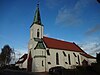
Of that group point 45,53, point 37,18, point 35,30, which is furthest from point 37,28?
point 45,53

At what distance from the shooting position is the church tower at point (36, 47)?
40.8 metres

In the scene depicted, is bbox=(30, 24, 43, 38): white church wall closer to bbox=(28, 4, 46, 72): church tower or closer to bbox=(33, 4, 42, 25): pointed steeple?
bbox=(28, 4, 46, 72): church tower

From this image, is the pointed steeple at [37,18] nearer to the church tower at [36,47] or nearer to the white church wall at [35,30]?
the church tower at [36,47]

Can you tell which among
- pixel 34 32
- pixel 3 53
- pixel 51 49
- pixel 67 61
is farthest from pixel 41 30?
pixel 3 53

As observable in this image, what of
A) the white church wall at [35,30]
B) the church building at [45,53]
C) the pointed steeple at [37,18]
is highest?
the pointed steeple at [37,18]

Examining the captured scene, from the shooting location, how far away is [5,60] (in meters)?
73.9

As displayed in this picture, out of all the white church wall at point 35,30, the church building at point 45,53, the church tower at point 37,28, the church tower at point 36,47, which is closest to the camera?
the church tower at point 36,47

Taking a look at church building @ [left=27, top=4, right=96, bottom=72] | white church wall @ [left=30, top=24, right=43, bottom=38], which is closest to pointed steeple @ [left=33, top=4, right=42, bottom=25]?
church building @ [left=27, top=4, right=96, bottom=72]

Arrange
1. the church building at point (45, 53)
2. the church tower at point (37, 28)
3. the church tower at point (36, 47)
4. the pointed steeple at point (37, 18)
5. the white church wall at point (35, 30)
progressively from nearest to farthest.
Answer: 1. the church tower at point (36, 47)
2. the church building at point (45, 53)
3. the white church wall at point (35, 30)
4. the church tower at point (37, 28)
5. the pointed steeple at point (37, 18)

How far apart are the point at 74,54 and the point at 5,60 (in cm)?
3994

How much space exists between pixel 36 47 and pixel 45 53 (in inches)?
129

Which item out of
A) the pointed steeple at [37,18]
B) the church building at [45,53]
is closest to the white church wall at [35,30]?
the church building at [45,53]

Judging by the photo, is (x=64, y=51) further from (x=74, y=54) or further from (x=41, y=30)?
(x=41, y=30)

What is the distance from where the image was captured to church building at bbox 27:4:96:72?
41.4 metres
